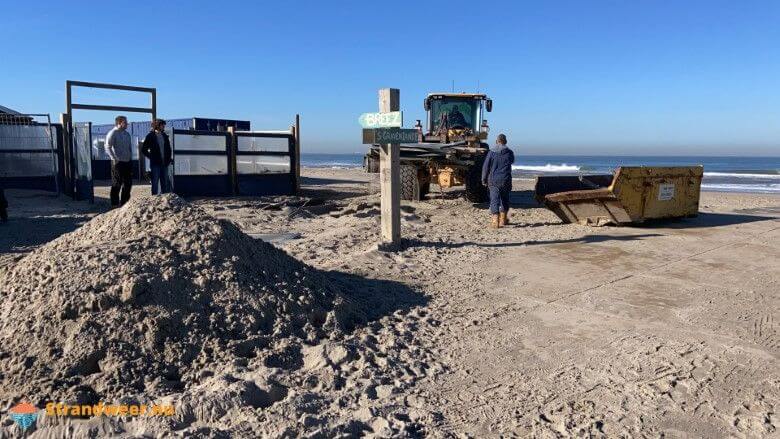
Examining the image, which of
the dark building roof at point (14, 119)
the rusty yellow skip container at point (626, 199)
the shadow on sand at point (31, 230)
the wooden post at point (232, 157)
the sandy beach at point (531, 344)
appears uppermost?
the dark building roof at point (14, 119)

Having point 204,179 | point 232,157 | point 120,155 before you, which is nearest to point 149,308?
point 120,155

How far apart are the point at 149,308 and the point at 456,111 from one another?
12.4m

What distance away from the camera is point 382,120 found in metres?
7.49

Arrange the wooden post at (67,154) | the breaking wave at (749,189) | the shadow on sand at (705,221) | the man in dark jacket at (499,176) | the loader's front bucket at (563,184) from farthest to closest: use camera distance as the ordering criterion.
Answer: the breaking wave at (749,189), the wooden post at (67,154), the loader's front bucket at (563,184), the shadow on sand at (705,221), the man in dark jacket at (499,176)

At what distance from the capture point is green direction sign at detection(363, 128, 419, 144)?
7.24 meters

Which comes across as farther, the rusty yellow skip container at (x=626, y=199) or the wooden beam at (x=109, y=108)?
the wooden beam at (x=109, y=108)

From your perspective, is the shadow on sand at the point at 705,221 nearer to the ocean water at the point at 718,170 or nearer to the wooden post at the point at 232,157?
the wooden post at the point at 232,157

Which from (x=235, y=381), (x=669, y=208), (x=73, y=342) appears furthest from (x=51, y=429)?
(x=669, y=208)

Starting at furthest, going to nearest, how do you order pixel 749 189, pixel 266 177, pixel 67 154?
pixel 749 189, pixel 266 177, pixel 67 154

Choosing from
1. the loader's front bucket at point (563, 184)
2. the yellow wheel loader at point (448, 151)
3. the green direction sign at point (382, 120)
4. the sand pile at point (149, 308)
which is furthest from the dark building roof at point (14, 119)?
the loader's front bucket at point (563, 184)

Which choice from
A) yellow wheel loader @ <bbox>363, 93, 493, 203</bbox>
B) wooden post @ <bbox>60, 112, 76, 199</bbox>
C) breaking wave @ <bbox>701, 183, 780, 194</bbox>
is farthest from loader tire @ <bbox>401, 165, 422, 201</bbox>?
breaking wave @ <bbox>701, 183, 780, 194</bbox>

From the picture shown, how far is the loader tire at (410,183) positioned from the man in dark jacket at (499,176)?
11.9 feet

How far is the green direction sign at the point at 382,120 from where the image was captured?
7.31 meters

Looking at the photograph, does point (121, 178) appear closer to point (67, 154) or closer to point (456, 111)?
point (67, 154)
